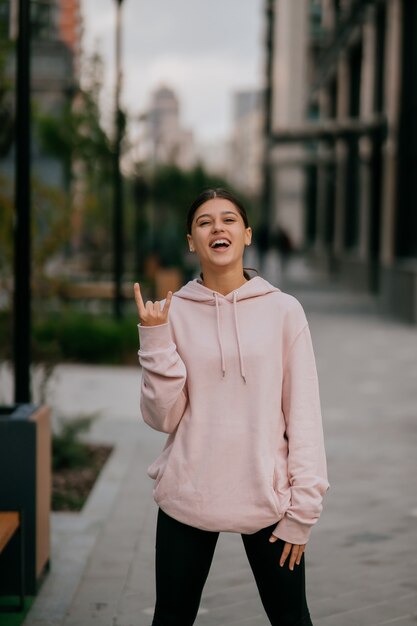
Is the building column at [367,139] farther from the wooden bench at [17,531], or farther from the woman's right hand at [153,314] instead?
the woman's right hand at [153,314]

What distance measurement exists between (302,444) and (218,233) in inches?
26.4

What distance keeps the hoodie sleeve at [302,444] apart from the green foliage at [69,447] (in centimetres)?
480

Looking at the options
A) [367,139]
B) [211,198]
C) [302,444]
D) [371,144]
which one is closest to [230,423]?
[302,444]

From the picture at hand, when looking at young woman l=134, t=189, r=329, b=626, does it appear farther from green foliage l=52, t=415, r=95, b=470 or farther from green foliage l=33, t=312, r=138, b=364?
green foliage l=33, t=312, r=138, b=364

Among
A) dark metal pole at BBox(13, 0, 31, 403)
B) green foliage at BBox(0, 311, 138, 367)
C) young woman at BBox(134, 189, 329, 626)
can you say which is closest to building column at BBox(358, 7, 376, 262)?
green foliage at BBox(0, 311, 138, 367)

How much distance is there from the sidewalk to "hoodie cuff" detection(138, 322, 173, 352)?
2094 mm

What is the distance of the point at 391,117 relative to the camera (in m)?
24.2

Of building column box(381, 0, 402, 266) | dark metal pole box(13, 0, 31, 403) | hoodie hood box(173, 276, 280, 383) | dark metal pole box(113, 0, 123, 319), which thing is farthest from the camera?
building column box(381, 0, 402, 266)

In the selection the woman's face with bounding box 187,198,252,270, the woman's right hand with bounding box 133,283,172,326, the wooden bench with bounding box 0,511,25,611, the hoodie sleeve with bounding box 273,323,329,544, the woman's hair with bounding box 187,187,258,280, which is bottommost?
the wooden bench with bounding box 0,511,25,611

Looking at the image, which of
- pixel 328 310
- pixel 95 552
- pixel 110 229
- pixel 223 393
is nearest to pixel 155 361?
pixel 223 393

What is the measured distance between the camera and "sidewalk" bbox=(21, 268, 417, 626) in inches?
197

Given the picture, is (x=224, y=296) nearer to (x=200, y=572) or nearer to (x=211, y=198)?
(x=211, y=198)

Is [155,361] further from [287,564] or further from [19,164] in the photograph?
[19,164]

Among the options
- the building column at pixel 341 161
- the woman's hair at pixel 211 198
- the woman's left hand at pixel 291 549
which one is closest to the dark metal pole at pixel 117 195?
the woman's hair at pixel 211 198
